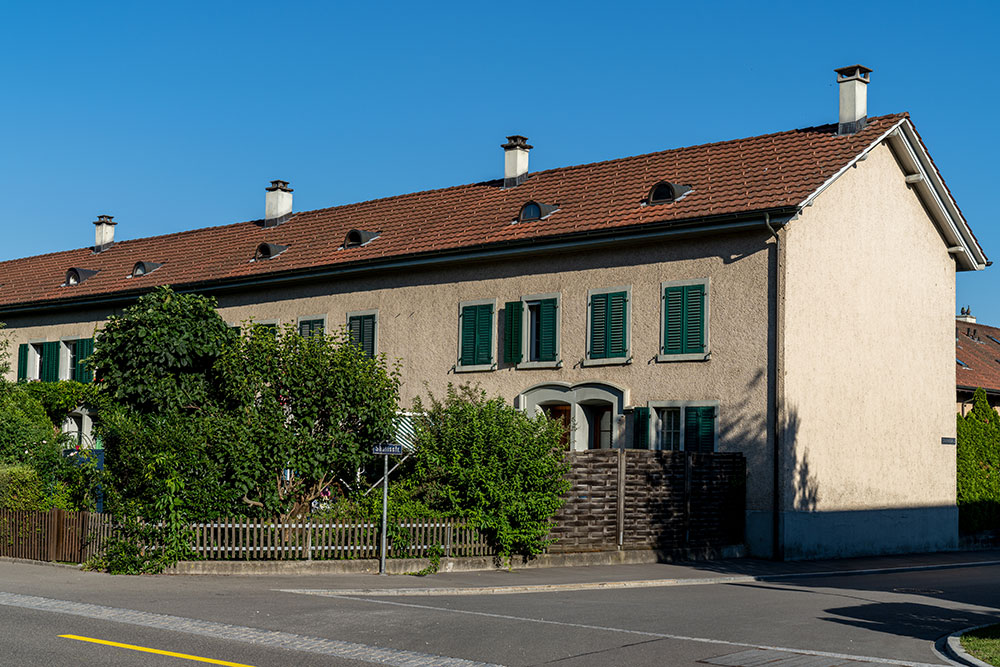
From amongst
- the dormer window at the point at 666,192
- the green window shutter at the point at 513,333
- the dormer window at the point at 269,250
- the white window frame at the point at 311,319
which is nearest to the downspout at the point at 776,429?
the dormer window at the point at 666,192

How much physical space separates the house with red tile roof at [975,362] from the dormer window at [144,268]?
23.3 m

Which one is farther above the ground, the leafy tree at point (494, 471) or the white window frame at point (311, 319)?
the white window frame at point (311, 319)

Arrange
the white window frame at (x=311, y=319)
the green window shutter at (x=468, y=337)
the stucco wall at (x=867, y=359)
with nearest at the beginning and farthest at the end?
1. the stucco wall at (x=867, y=359)
2. the green window shutter at (x=468, y=337)
3. the white window frame at (x=311, y=319)

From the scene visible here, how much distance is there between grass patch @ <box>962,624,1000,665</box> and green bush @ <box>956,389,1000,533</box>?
60.0 feet

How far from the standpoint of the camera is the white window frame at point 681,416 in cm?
2397

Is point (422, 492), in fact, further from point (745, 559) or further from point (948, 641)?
point (948, 641)

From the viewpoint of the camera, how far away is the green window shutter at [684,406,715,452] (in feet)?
78.8

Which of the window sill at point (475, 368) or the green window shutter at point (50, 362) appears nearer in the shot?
the window sill at point (475, 368)

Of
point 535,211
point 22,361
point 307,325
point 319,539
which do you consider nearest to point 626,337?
point 535,211

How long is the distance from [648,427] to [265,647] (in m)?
14.9

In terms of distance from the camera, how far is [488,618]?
13.3 metres

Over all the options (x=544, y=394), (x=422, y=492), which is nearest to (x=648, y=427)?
(x=544, y=394)

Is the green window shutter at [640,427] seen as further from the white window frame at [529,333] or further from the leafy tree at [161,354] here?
the leafy tree at [161,354]

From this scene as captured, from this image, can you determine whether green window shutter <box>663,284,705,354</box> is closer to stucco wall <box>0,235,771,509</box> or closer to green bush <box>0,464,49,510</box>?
stucco wall <box>0,235,771,509</box>
